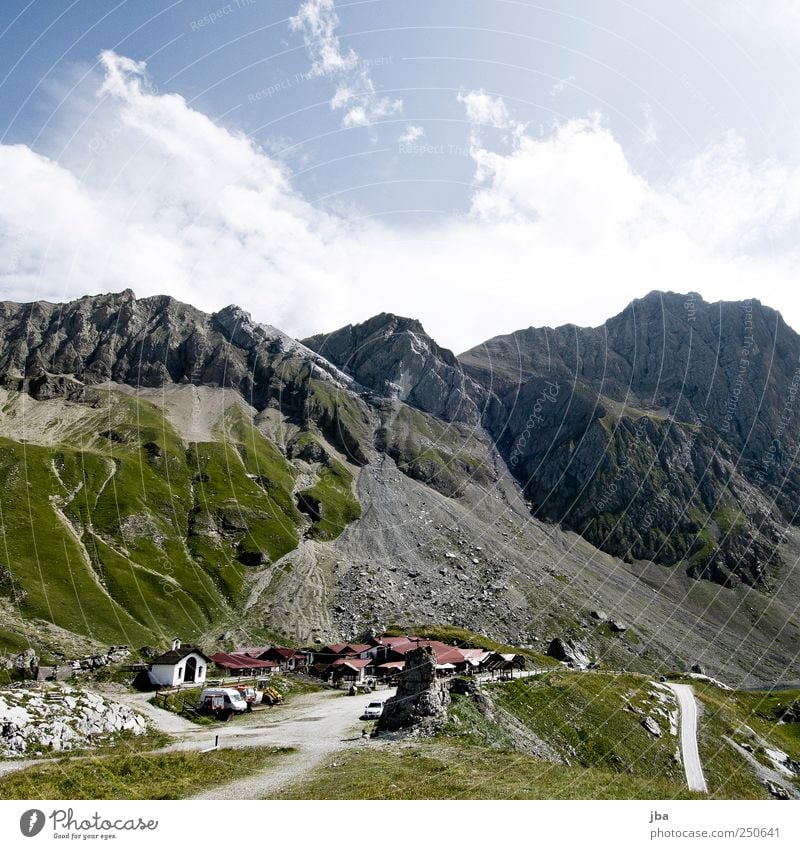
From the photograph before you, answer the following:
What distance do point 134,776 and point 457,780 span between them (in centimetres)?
1068

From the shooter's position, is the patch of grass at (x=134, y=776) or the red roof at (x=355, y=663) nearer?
the patch of grass at (x=134, y=776)

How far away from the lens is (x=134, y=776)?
1848cm

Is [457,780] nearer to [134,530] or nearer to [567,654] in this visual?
[567,654]

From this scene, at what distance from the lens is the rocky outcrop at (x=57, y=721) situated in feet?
76.5

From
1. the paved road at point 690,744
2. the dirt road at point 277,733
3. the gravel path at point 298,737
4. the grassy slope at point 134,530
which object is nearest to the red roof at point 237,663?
the gravel path at point 298,737

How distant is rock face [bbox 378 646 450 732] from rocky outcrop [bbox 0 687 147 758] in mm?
13333

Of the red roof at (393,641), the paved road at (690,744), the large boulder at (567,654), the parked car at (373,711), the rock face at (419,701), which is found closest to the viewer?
the rock face at (419,701)

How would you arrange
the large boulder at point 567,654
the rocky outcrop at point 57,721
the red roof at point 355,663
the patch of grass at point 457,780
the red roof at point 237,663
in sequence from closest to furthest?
the patch of grass at point 457,780 < the rocky outcrop at point 57,721 < the red roof at point 355,663 < the red roof at point 237,663 < the large boulder at point 567,654

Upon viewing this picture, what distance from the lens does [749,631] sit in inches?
6383

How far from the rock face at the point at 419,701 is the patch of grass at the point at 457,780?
4950 mm

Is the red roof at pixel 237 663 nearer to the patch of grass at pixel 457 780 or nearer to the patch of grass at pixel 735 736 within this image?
the patch of grass at pixel 735 736

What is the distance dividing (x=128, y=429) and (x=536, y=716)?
192 meters

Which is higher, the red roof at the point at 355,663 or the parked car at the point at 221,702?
the parked car at the point at 221,702
